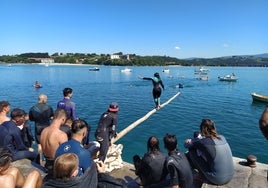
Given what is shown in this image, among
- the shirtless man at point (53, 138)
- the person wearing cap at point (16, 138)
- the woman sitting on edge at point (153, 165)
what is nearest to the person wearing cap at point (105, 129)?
the person wearing cap at point (16, 138)

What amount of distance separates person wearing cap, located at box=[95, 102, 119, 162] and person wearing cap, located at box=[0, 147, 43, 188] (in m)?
3.74

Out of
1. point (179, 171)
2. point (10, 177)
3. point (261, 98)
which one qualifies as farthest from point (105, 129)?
point (261, 98)

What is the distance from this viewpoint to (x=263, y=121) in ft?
9.15

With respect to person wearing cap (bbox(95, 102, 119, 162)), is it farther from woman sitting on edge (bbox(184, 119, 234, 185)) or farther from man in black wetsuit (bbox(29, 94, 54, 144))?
woman sitting on edge (bbox(184, 119, 234, 185))

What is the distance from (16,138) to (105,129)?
269 cm

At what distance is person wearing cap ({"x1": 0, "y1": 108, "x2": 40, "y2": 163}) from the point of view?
24.2 ft

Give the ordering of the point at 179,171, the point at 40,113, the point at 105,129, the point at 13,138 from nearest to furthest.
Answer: the point at 179,171 < the point at 13,138 < the point at 105,129 < the point at 40,113

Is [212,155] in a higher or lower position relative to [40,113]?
lower

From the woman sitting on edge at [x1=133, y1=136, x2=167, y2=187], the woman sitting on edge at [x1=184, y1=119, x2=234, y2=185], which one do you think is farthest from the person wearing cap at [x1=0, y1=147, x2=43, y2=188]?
the woman sitting on edge at [x1=184, y1=119, x2=234, y2=185]

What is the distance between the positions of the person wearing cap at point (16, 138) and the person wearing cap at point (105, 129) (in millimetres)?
1980

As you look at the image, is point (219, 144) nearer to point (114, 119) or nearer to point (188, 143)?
point (188, 143)

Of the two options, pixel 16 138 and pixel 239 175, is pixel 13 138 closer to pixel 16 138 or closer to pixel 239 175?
pixel 16 138

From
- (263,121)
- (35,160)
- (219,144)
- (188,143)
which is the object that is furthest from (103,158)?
(263,121)

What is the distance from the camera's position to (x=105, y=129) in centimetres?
898
